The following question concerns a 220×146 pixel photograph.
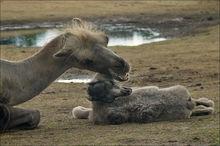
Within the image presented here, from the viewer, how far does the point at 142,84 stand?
15.5m

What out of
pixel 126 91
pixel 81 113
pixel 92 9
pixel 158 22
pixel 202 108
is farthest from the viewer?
pixel 92 9

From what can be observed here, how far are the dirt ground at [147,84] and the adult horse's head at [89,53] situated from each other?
815 mm

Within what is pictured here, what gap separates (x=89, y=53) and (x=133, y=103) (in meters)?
1.06

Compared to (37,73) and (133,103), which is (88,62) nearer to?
(37,73)

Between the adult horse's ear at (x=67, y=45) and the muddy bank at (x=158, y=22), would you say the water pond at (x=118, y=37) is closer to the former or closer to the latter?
the muddy bank at (x=158, y=22)

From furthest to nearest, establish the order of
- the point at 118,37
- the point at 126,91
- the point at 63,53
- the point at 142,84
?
the point at 118,37 < the point at 142,84 < the point at 126,91 < the point at 63,53

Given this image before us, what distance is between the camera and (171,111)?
920cm

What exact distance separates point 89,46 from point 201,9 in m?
34.6

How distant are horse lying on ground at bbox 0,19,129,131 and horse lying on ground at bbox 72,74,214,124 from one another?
421 millimetres

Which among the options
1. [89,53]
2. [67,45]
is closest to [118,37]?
[89,53]

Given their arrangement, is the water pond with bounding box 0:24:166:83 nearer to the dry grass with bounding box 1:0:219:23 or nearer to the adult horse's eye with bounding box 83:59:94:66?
the dry grass with bounding box 1:0:219:23

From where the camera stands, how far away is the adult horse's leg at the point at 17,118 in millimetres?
8352

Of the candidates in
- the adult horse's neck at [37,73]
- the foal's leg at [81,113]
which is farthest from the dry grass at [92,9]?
the adult horse's neck at [37,73]

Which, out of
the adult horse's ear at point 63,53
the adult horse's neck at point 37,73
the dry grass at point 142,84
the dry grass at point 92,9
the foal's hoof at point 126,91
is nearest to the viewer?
the dry grass at point 142,84
